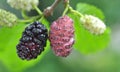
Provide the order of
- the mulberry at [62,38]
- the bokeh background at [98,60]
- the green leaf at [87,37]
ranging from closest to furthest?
the mulberry at [62,38], the green leaf at [87,37], the bokeh background at [98,60]

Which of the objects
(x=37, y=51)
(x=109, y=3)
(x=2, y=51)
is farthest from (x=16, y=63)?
(x=109, y=3)

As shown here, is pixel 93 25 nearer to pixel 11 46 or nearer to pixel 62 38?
pixel 62 38

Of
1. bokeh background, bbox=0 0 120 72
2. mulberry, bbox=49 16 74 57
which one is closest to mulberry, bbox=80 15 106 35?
mulberry, bbox=49 16 74 57

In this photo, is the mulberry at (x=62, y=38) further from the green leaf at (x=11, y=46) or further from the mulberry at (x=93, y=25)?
the green leaf at (x=11, y=46)

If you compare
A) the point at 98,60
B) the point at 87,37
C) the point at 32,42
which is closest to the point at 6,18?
the point at 32,42

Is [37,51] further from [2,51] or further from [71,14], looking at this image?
[2,51]

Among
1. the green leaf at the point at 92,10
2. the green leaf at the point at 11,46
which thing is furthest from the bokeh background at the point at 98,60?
the green leaf at the point at 92,10
